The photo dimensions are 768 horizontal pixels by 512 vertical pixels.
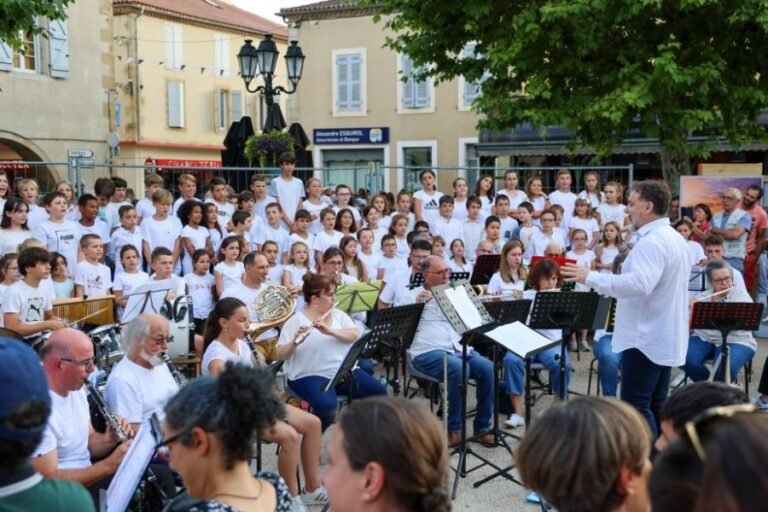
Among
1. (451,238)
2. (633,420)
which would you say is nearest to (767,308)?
(451,238)

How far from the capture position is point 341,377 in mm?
6082

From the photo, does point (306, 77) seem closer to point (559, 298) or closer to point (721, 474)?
point (559, 298)

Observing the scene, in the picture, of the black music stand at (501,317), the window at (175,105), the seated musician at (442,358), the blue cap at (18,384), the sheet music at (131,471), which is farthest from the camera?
the window at (175,105)

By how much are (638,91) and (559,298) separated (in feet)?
21.8

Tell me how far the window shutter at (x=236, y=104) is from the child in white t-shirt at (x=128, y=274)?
31.2 meters

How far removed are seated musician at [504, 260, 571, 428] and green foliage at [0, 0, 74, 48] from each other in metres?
Result: 5.79

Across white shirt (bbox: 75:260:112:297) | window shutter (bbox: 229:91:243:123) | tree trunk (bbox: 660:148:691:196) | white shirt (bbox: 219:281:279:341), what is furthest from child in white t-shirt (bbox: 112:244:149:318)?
window shutter (bbox: 229:91:243:123)

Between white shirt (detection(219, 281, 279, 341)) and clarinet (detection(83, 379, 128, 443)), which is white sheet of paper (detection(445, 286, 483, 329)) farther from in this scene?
clarinet (detection(83, 379, 128, 443))

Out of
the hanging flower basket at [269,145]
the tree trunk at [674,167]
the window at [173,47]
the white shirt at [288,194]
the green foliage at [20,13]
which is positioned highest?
the window at [173,47]

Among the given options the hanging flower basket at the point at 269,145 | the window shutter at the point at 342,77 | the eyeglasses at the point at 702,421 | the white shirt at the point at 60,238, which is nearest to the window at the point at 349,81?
the window shutter at the point at 342,77

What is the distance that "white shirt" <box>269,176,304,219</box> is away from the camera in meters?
11.5

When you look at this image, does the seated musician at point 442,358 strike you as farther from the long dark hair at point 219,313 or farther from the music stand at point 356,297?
the long dark hair at point 219,313

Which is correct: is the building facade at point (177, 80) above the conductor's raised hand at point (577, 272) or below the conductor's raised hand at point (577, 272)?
above

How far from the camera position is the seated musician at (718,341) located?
→ 788cm
